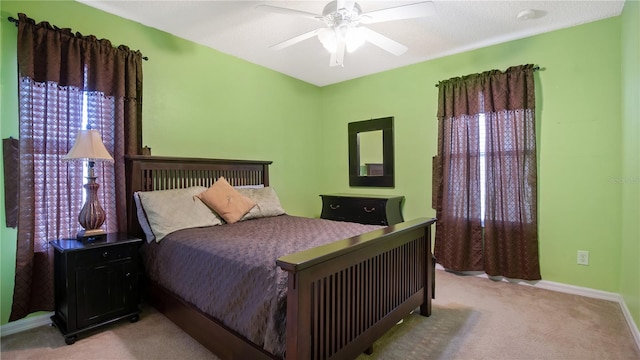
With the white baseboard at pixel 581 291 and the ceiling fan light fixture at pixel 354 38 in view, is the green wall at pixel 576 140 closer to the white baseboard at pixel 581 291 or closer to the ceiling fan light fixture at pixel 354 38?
the white baseboard at pixel 581 291

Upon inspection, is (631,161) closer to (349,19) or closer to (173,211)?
(349,19)

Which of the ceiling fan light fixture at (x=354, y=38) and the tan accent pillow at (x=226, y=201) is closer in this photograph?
the ceiling fan light fixture at (x=354, y=38)

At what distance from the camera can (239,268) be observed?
1.67 metres

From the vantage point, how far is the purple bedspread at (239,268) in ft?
4.91

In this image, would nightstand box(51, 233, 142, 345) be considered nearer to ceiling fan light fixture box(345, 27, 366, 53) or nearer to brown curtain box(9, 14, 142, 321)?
brown curtain box(9, 14, 142, 321)

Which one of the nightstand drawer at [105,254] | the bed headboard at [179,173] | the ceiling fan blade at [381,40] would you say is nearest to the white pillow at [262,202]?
the bed headboard at [179,173]

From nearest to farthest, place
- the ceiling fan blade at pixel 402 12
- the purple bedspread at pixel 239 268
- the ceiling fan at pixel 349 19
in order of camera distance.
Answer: the purple bedspread at pixel 239 268
the ceiling fan blade at pixel 402 12
the ceiling fan at pixel 349 19

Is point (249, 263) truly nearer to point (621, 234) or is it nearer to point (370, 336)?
point (370, 336)

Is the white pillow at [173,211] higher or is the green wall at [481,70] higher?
the green wall at [481,70]

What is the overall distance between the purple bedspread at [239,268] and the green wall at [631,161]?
1906 mm

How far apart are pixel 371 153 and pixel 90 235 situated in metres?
3.20

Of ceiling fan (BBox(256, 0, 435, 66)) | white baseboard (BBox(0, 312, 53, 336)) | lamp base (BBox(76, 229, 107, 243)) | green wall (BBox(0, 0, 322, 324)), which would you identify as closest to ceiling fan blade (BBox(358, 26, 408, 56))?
ceiling fan (BBox(256, 0, 435, 66))

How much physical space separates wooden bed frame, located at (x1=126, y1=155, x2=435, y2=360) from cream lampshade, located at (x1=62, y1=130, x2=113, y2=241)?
1.16 feet

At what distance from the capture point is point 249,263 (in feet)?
5.41
